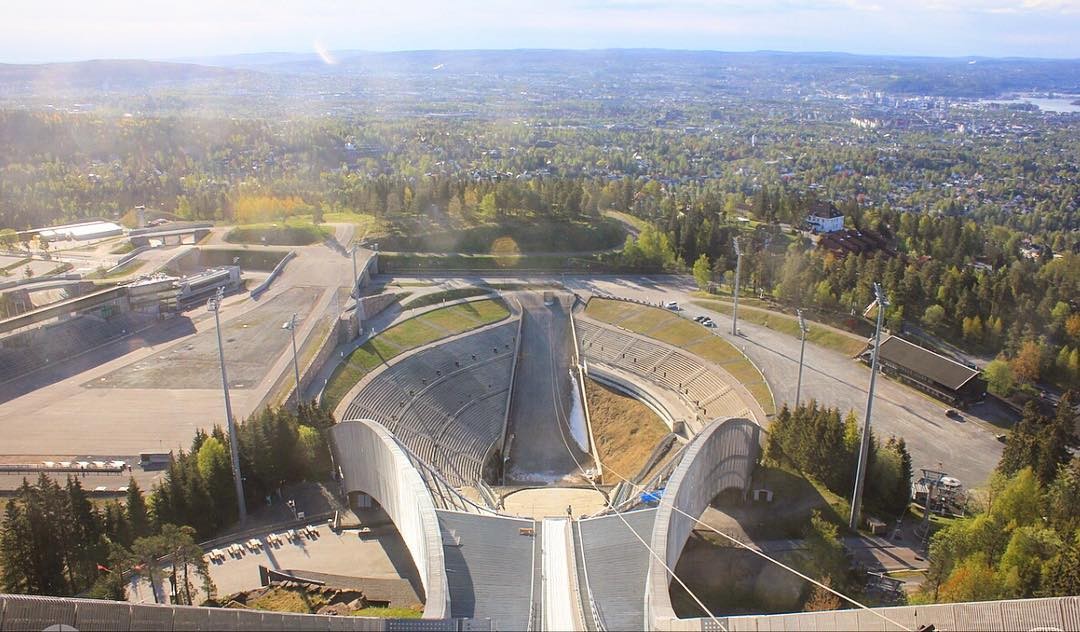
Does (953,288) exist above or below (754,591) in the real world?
above

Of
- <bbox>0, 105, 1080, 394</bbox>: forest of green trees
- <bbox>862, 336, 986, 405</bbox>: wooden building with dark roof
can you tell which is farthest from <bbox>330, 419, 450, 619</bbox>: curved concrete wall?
<bbox>0, 105, 1080, 394</bbox>: forest of green trees

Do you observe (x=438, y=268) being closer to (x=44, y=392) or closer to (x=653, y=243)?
(x=653, y=243)

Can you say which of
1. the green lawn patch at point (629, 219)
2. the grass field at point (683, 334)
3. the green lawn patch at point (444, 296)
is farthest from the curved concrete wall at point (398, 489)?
the green lawn patch at point (629, 219)

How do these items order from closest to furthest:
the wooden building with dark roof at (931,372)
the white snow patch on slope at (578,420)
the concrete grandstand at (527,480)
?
the concrete grandstand at (527,480), the wooden building with dark roof at (931,372), the white snow patch on slope at (578,420)

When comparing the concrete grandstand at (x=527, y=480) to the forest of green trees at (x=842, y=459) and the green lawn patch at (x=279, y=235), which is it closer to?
the forest of green trees at (x=842, y=459)

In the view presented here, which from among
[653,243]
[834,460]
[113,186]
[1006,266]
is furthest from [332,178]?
[834,460]

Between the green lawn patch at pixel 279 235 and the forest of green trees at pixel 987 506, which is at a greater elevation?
the green lawn patch at pixel 279 235

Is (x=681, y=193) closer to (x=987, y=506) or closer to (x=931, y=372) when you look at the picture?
(x=931, y=372)
